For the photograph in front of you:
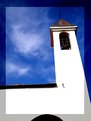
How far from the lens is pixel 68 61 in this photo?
567 inches

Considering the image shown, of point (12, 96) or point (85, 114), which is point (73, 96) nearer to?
point (85, 114)

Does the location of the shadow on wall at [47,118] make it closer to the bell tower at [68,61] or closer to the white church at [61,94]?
the white church at [61,94]

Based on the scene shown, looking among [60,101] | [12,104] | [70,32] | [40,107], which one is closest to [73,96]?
[60,101]

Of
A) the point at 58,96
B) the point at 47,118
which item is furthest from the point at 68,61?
the point at 47,118

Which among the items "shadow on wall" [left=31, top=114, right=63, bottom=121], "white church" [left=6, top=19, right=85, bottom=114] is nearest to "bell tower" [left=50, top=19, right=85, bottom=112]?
"white church" [left=6, top=19, right=85, bottom=114]

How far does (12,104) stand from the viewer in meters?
13.1

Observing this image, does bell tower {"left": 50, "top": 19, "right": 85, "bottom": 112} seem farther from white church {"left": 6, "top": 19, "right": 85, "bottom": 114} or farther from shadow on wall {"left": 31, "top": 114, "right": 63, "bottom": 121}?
shadow on wall {"left": 31, "top": 114, "right": 63, "bottom": 121}

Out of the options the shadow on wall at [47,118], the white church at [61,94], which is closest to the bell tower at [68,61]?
the white church at [61,94]

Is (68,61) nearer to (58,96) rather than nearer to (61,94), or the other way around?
(61,94)

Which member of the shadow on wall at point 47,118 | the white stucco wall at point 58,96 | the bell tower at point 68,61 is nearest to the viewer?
the shadow on wall at point 47,118

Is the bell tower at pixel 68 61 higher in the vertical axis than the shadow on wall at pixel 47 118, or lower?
higher

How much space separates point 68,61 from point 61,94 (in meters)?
1.98

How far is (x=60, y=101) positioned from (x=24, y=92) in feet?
5.60

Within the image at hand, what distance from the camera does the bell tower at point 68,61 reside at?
13141mm
